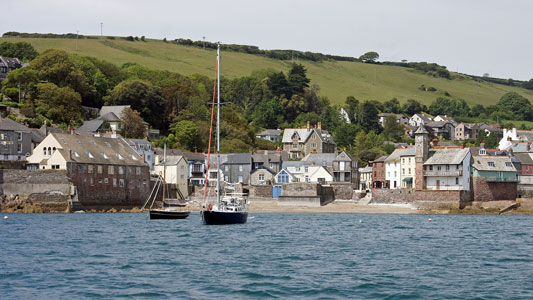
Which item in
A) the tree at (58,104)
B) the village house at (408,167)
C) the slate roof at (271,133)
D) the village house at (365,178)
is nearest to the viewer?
the village house at (408,167)

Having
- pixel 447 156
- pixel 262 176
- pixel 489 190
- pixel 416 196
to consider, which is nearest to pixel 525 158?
pixel 489 190

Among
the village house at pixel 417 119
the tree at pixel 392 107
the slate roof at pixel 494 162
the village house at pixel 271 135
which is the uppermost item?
the tree at pixel 392 107

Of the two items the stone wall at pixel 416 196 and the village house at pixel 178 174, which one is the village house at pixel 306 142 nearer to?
the village house at pixel 178 174

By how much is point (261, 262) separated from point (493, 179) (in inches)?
2359

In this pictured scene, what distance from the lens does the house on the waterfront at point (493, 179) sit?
296 ft

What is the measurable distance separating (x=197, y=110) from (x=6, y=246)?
8583 centimetres

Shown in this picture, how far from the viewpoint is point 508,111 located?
200 metres

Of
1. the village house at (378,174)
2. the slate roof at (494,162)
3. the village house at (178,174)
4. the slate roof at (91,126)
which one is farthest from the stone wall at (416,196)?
the slate roof at (91,126)

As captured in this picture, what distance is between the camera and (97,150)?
89688mm

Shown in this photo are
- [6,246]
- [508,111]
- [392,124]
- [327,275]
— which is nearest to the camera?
[327,275]

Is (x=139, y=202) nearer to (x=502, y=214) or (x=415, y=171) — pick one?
(x=415, y=171)

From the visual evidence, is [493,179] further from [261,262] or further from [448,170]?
[261,262]

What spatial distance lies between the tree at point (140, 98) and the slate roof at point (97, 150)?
30.3 m

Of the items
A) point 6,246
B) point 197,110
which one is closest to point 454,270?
point 6,246
